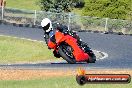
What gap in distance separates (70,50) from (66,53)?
0.04 m

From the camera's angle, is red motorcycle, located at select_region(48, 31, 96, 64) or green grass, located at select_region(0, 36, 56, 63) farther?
green grass, located at select_region(0, 36, 56, 63)

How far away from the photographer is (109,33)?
194 feet

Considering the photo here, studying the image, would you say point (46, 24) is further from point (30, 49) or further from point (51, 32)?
point (30, 49)

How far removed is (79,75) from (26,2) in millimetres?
117918

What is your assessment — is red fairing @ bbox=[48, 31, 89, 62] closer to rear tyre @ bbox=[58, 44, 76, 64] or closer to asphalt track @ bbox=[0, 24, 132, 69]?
rear tyre @ bbox=[58, 44, 76, 64]

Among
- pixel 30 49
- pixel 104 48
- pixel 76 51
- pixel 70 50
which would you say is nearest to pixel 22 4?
pixel 104 48

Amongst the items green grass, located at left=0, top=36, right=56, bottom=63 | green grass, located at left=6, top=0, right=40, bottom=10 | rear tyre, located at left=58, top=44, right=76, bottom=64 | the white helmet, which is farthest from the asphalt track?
green grass, located at left=6, top=0, right=40, bottom=10

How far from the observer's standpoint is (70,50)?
4.02 m

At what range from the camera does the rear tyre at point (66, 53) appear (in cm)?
393

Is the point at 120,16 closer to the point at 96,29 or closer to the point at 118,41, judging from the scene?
the point at 96,29

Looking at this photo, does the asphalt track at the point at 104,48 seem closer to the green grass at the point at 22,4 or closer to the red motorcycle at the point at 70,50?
the red motorcycle at the point at 70,50

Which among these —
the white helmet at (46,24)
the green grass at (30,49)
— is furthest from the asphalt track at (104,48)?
the white helmet at (46,24)

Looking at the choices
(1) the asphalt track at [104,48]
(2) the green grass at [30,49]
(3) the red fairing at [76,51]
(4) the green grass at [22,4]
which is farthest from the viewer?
(4) the green grass at [22,4]

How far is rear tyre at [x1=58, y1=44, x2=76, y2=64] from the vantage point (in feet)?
12.9
